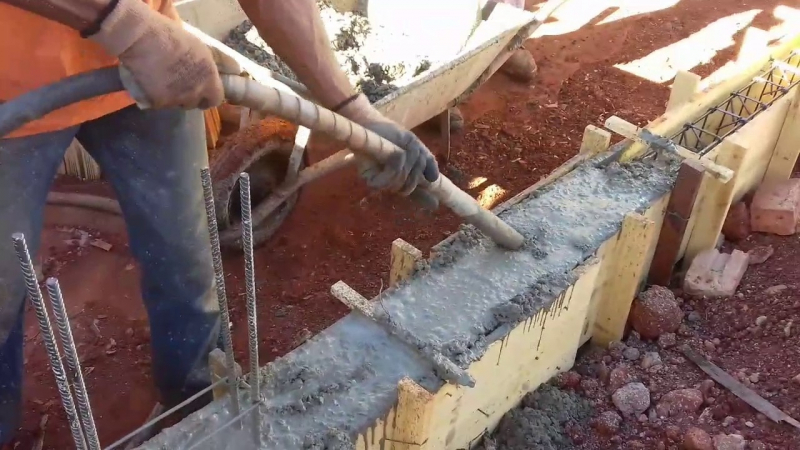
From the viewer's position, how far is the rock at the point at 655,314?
323 centimetres

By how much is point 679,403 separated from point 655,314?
0.42 m

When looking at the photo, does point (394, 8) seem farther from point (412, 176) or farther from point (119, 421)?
point (119, 421)

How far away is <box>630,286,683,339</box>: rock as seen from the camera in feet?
10.6

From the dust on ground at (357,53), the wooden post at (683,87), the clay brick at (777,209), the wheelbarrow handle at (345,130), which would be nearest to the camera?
the wheelbarrow handle at (345,130)

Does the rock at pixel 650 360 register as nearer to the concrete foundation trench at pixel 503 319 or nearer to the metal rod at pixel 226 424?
the concrete foundation trench at pixel 503 319

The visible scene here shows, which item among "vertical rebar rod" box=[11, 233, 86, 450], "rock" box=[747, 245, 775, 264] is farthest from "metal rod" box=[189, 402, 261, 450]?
"rock" box=[747, 245, 775, 264]

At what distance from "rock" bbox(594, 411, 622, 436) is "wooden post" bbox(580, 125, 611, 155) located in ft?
3.85

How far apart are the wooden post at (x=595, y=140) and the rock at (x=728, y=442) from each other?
1.30 m

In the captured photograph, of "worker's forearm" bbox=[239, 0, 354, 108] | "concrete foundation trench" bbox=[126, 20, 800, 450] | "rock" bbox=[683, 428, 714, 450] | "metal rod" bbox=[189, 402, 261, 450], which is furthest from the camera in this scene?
"rock" bbox=[683, 428, 714, 450]

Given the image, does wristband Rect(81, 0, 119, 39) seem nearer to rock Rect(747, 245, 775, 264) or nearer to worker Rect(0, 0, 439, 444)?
worker Rect(0, 0, 439, 444)

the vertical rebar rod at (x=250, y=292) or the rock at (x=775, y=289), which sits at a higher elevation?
the vertical rebar rod at (x=250, y=292)

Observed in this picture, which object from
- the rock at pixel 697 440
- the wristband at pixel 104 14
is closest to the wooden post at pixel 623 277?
the rock at pixel 697 440

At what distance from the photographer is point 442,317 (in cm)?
260

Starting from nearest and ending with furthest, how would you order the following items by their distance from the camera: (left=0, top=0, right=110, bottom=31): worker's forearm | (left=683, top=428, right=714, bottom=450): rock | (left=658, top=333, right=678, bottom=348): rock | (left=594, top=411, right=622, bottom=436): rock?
(left=0, top=0, right=110, bottom=31): worker's forearm
(left=683, top=428, right=714, bottom=450): rock
(left=594, top=411, right=622, bottom=436): rock
(left=658, top=333, right=678, bottom=348): rock
